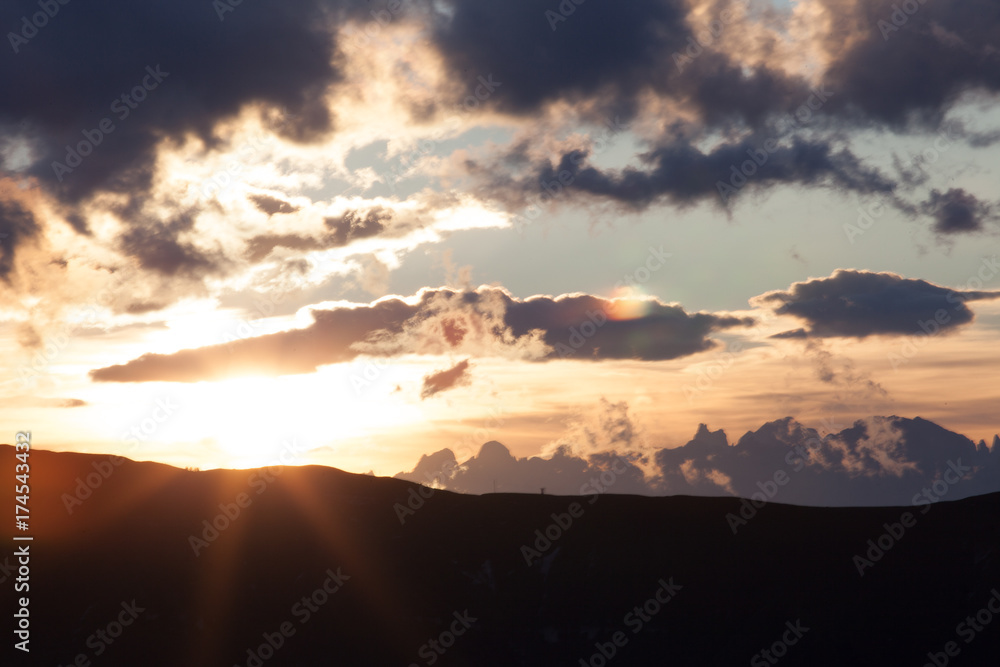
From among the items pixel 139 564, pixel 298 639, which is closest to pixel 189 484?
pixel 139 564

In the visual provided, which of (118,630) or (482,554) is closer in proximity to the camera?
(118,630)

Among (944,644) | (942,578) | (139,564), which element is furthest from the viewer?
(139,564)

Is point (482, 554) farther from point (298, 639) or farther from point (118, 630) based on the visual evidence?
point (118, 630)

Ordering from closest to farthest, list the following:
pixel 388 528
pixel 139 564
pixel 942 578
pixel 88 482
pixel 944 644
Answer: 1. pixel 944 644
2. pixel 942 578
3. pixel 139 564
4. pixel 388 528
5. pixel 88 482

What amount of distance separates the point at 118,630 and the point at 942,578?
13220 centimetres

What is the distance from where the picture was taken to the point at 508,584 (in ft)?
440

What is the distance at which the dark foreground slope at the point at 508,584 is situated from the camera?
121 meters

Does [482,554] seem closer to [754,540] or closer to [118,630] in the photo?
[754,540]

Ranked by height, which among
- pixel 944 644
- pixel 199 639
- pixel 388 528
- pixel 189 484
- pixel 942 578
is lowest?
pixel 944 644

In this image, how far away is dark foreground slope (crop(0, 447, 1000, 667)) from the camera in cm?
12138

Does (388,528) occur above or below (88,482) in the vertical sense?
below

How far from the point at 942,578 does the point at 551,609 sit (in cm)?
6275

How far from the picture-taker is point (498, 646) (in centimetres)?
12562

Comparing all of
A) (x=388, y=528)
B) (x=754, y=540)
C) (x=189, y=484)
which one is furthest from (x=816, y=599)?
(x=189, y=484)
